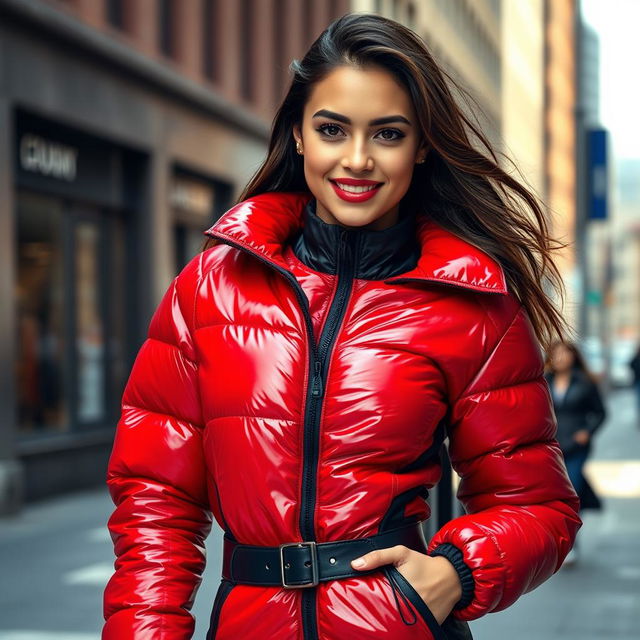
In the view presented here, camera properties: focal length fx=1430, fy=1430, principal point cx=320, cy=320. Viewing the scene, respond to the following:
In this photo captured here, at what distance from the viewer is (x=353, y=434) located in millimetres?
2506

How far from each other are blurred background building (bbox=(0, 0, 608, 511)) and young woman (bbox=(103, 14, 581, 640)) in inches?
367

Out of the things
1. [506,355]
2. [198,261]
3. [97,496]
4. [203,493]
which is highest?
[198,261]

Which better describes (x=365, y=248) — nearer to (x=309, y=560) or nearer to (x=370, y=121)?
(x=370, y=121)

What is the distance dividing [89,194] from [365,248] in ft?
45.6

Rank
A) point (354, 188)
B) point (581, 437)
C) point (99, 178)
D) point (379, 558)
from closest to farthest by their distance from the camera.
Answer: point (379, 558), point (354, 188), point (581, 437), point (99, 178)

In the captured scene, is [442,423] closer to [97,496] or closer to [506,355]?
[506,355]

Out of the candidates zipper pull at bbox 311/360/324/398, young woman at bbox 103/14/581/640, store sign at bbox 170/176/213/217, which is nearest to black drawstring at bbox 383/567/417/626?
young woman at bbox 103/14/581/640

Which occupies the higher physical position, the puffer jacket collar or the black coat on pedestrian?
the puffer jacket collar

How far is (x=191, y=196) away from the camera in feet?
65.8

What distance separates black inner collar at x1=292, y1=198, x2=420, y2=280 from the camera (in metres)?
2.70

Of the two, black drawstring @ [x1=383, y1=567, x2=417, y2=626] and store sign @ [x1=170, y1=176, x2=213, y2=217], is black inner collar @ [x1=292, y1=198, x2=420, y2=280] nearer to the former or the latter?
black drawstring @ [x1=383, y1=567, x2=417, y2=626]

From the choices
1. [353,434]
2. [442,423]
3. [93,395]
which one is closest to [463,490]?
[442,423]

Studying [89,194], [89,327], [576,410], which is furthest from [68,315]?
[576,410]

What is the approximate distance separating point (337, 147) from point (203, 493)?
0.70m
